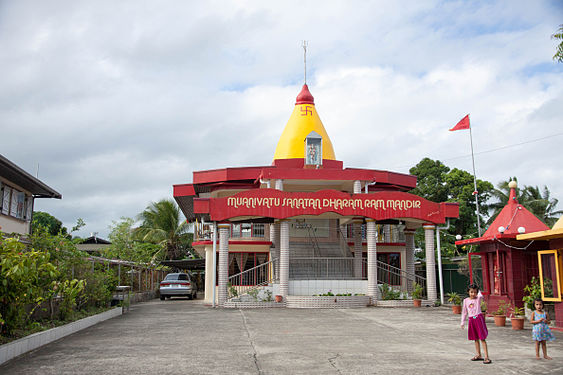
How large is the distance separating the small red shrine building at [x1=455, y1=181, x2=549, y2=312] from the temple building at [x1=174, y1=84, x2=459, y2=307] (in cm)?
506

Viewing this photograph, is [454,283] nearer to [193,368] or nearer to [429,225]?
[429,225]

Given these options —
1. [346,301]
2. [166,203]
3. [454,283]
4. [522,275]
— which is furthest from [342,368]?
[166,203]

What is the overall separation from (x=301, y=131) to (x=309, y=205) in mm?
9052

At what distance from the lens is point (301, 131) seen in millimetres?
28328

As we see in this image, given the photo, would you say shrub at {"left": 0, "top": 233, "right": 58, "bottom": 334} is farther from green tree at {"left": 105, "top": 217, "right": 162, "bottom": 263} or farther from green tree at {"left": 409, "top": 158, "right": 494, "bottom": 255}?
green tree at {"left": 409, "top": 158, "right": 494, "bottom": 255}

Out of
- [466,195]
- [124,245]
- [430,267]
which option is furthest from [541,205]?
[124,245]

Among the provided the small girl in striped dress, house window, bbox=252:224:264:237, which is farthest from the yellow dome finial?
the small girl in striped dress

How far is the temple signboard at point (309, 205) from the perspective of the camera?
1989cm

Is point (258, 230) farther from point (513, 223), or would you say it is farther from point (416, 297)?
point (513, 223)

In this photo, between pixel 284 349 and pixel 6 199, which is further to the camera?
pixel 6 199

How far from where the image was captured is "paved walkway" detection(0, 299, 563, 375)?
7844 mm

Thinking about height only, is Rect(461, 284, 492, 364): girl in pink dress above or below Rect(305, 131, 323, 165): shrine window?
below

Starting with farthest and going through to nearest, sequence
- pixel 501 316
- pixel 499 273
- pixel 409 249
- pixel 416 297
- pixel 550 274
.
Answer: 1. pixel 409 249
2. pixel 416 297
3. pixel 499 273
4. pixel 501 316
5. pixel 550 274

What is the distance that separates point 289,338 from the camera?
36.5ft
